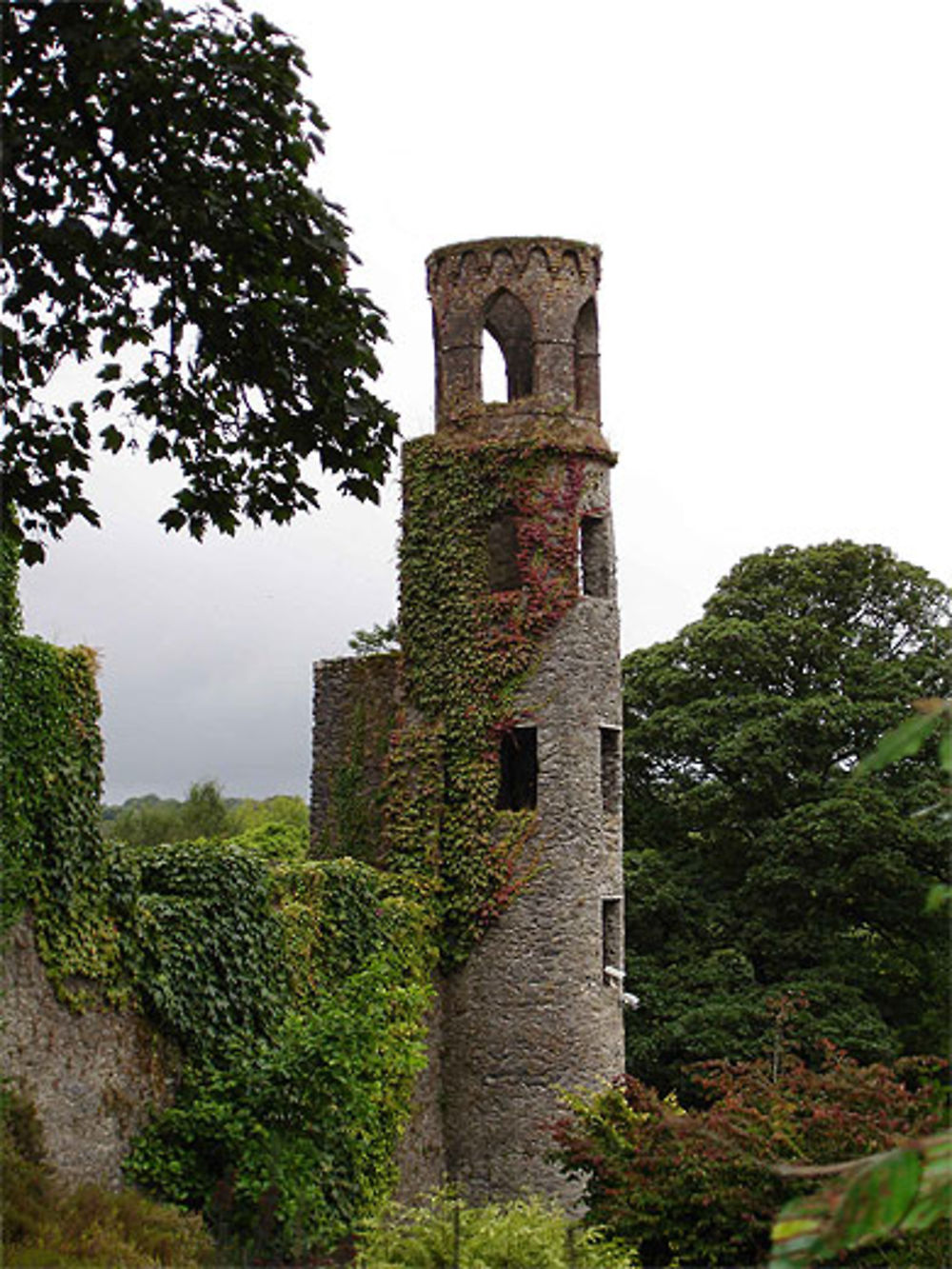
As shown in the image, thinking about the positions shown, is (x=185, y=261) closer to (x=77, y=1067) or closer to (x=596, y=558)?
(x=77, y=1067)

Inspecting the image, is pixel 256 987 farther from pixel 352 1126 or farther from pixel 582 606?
pixel 582 606

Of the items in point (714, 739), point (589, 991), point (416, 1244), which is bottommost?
point (416, 1244)

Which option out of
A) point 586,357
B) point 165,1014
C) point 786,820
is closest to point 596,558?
point 586,357

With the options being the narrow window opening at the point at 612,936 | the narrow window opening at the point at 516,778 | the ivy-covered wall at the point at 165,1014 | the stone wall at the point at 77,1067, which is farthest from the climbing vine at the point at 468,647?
the stone wall at the point at 77,1067

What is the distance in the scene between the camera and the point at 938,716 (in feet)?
11.1

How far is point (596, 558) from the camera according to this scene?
2267 cm

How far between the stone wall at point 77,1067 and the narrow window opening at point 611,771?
30.0 ft

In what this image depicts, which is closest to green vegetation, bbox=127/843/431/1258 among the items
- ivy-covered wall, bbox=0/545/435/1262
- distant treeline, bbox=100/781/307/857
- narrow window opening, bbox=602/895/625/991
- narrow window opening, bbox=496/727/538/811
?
ivy-covered wall, bbox=0/545/435/1262

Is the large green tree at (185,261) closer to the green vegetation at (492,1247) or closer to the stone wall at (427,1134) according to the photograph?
the green vegetation at (492,1247)

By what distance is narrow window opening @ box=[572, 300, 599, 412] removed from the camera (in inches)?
915

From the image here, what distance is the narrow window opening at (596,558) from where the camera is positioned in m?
22.6

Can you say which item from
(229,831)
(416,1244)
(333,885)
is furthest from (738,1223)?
(229,831)

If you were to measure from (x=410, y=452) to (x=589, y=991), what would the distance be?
25.8 feet

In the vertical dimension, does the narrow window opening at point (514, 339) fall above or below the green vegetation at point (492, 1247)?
above
